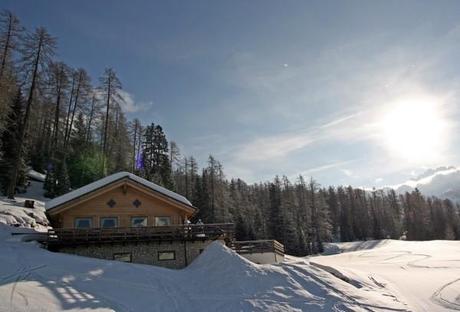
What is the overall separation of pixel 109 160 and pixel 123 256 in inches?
1154

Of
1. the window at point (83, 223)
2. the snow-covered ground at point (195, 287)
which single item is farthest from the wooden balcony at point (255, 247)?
the window at point (83, 223)

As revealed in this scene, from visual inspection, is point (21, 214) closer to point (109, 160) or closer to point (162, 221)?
point (162, 221)

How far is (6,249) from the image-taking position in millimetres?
18172

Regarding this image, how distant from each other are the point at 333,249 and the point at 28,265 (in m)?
61.9

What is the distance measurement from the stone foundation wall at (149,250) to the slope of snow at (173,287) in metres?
1.43

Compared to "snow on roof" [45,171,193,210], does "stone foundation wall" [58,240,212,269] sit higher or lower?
lower

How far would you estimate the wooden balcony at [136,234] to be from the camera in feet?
67.3

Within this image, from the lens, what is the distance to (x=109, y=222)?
23328mm

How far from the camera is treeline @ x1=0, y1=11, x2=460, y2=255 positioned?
3306 cm

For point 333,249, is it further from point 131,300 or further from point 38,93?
point 131,300

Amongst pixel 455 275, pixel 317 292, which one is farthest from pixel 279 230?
pixel 317 292

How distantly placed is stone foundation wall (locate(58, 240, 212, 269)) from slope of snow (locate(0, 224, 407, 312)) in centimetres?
143

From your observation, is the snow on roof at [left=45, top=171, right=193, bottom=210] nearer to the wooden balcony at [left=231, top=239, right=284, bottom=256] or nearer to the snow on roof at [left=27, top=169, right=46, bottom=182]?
the wooden balcony at [left=231, top=239, right=284, bottom=256]

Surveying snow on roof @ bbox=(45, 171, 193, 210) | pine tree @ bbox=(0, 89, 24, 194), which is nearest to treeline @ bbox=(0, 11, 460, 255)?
pine tree @ bbox=(0, 89, 24, 194)
